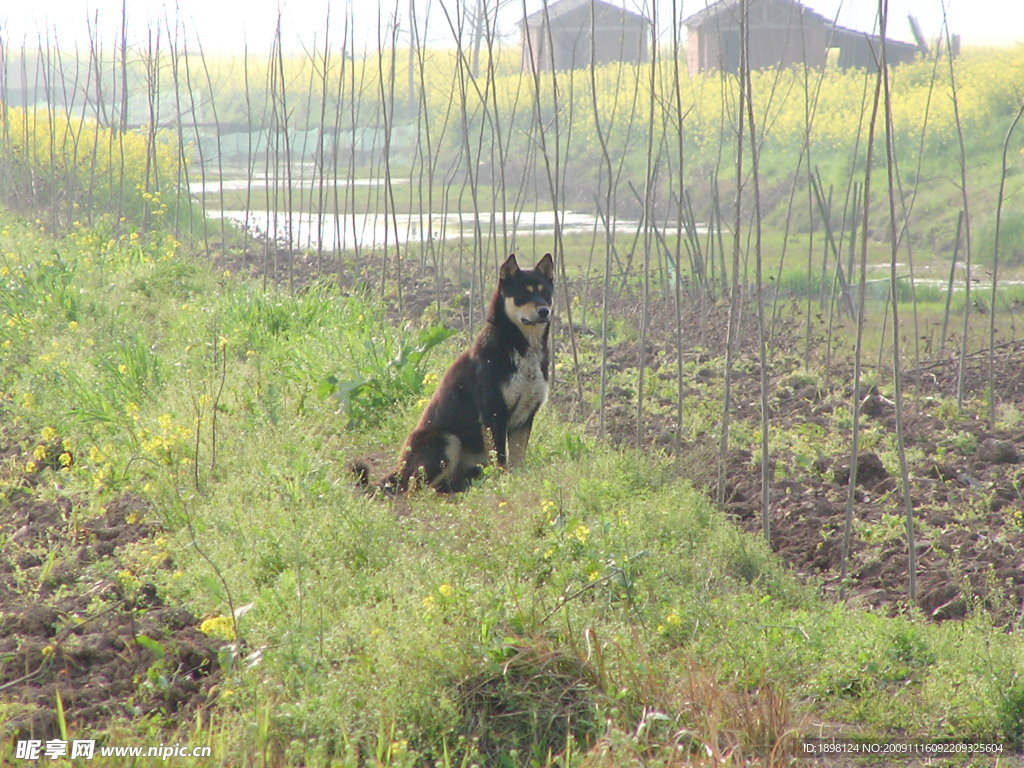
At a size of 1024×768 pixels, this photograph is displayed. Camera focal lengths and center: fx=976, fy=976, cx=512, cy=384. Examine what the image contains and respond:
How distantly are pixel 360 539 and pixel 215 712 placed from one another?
4.40 ft

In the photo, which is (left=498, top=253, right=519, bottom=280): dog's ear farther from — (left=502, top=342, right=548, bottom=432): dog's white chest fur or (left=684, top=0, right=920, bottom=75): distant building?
(left=684, top=0, right=920, bottom=75): distant building

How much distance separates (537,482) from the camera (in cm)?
523

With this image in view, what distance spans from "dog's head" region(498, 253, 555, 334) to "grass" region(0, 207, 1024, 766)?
2.64 feet

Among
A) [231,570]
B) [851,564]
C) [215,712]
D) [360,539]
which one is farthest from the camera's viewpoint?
[851,564]

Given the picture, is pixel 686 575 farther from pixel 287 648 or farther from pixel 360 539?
pixel 287 648

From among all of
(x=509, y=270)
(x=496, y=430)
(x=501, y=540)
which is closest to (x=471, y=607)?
(x=501, y=540)

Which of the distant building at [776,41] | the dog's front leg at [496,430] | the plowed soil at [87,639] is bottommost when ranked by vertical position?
the plowed soil at [87,639]

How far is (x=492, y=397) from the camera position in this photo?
5.43 metres

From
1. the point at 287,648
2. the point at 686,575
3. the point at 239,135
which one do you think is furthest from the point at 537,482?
the point at 239,135

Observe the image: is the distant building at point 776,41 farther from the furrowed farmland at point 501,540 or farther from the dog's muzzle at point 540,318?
the dog's muzzle at point 540,318

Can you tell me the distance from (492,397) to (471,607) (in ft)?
7.64

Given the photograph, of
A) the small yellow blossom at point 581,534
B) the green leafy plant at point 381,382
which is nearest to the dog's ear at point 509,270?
the green leafy plant at point 381,382

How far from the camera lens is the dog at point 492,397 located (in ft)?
17.7

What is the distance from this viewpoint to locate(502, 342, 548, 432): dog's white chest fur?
5484 millimetres
